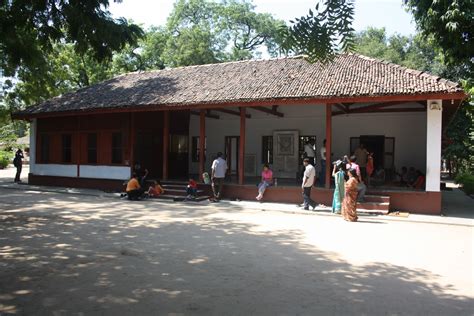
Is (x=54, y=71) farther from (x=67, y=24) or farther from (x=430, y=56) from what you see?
(x=430, y=56)

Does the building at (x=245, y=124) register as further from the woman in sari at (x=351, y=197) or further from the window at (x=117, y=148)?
the woman in sari at (x=351, y=197)

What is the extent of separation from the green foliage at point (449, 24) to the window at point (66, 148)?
14015 mm

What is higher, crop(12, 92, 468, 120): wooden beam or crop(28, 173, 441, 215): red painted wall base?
crop(12, 92, 468, 120): wooden beam

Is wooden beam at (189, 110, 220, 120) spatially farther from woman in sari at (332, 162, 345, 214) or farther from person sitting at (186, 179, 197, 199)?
woman in sari at (332, 162, 345, 214)

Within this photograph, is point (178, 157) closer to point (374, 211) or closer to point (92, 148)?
point (92, 148)

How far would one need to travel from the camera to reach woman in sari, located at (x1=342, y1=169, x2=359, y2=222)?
31.9ft

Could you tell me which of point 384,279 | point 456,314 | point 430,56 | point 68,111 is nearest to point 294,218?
point 384,279

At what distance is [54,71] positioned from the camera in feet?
70.3

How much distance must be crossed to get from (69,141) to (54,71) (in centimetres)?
624

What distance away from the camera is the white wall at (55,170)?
55.7 ft

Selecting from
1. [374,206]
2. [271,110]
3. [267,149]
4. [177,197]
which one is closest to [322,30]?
[374,206]

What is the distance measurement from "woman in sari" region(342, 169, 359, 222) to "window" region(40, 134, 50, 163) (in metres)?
13.6

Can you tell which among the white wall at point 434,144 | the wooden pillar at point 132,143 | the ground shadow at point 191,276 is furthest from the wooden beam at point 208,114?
the ground shadow at point 191,276

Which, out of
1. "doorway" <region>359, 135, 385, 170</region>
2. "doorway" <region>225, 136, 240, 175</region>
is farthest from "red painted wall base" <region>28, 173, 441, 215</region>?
"doorway" <region>225, 136, 240, 175</region>
